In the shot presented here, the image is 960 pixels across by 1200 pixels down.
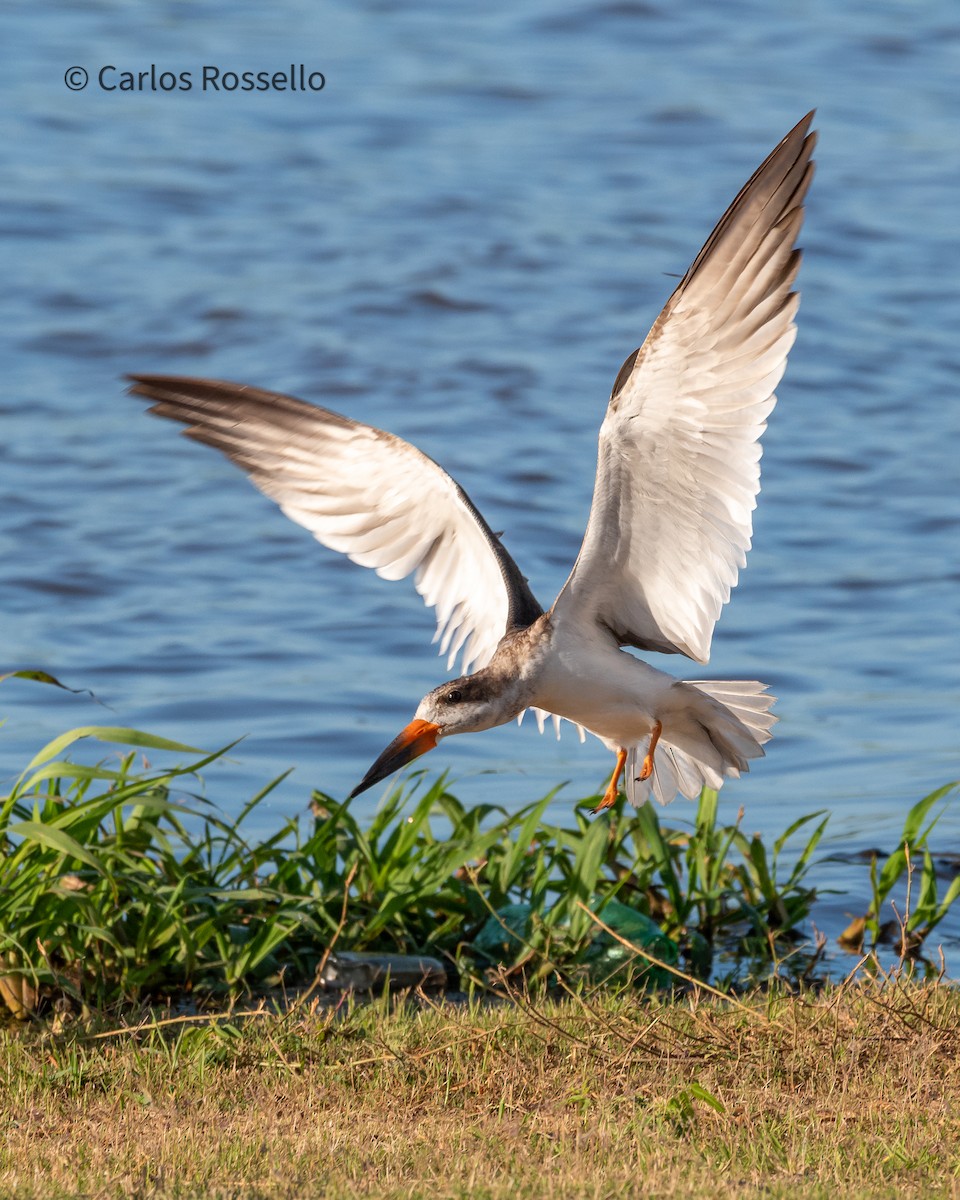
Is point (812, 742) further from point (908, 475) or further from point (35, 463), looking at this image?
point (35, 463)

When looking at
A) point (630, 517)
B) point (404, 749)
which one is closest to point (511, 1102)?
point (404, 749)

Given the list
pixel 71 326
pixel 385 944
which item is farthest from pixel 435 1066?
pixel 71 326

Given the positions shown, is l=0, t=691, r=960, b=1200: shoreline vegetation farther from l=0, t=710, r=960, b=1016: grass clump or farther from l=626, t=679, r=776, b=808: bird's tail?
l=626, t=679, r=776, b=808: bird's tail

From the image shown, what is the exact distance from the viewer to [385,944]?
5.91m

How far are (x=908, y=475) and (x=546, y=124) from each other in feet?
30.2

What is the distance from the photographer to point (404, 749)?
5098 millimetres

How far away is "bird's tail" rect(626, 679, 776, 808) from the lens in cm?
552

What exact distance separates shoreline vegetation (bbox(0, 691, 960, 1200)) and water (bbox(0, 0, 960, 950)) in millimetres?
685

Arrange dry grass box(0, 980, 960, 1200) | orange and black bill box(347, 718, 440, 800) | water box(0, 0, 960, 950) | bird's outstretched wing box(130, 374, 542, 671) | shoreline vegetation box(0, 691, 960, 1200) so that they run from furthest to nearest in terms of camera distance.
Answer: water box(0, 0, 960, 950) → bird's outstretched wing box(130, 374, 542, 671) → orange and black bill box(347, 718, 440, 800) → shoreline vegetation box(0, 691, 960, 1200) → dry grass box(0, 980, 960, 1200)

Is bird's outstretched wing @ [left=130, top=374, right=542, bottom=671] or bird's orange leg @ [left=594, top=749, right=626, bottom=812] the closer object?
bird's orange leg @ [left=594, top=749, right=626, bottom=812]

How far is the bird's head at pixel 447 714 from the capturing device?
509 cm

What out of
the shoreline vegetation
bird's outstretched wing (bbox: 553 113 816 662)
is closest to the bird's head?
bird's outstretched wing (bbox: 553 113 816 662)

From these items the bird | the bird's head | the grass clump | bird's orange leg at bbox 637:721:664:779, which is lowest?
the grass clump

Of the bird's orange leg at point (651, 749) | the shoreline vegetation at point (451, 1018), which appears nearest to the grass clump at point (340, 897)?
the shoreline vegetation at point (451, 1018)
